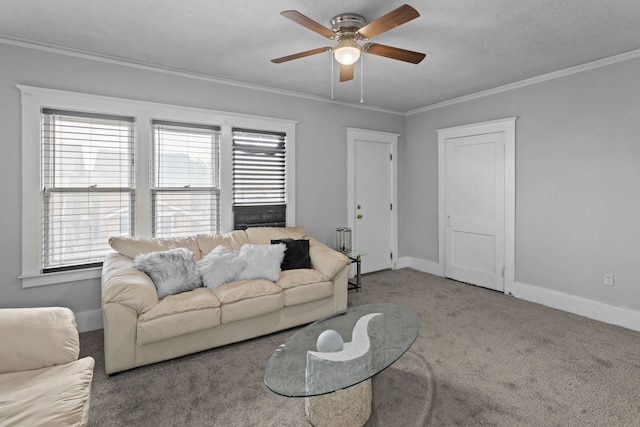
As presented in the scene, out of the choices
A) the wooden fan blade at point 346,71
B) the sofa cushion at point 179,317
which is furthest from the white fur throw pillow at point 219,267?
the wooden fan blade at point 346,71

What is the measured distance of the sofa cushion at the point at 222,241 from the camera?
3477mm

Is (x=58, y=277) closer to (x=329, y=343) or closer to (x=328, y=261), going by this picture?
(x=328, y=261)

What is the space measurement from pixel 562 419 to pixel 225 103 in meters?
4.08

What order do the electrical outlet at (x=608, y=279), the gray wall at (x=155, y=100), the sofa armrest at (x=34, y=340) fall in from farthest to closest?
the electrical outlet at (x=608, y=279)
the gray wall at (x=155, y=100)
the sofa armrest at (x=34, y=340)

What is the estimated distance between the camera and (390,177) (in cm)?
548

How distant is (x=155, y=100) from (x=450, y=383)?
12.3 ft

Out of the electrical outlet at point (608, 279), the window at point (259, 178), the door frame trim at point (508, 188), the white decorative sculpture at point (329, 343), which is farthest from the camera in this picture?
the door frame trim at point (508, 188)

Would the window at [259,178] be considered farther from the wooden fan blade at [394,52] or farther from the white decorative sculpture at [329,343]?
the white decorative sculpture at [329,343]

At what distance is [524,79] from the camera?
13.0 feet

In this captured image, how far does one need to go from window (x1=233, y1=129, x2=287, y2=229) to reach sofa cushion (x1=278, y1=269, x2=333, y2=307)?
3.47 ft

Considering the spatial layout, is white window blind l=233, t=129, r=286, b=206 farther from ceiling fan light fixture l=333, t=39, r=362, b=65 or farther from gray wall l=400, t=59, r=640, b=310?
gray wall l=400, t=59, r=640, b=310

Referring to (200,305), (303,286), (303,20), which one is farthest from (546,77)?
(200,305)

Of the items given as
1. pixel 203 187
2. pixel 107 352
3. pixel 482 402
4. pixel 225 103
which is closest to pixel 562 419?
pixel 482 402

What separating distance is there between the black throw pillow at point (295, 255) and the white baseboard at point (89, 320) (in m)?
1.84
